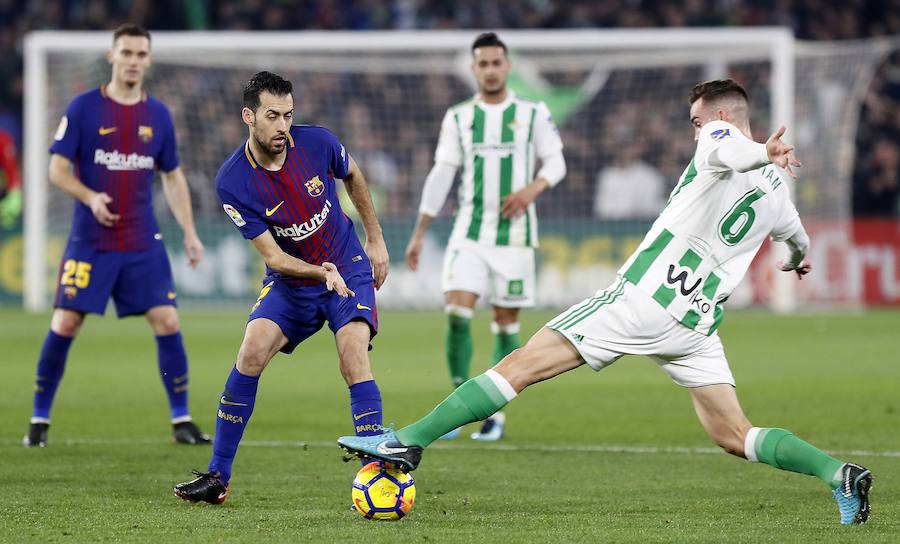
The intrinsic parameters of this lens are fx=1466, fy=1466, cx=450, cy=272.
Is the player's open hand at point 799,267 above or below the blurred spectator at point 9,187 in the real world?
below

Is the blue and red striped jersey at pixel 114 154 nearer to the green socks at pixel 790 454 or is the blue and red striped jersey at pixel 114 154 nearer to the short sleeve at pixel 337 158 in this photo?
the short sleeve at pixel 337 158

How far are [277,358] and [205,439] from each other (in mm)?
6125

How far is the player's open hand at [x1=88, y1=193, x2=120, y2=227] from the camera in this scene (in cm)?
830

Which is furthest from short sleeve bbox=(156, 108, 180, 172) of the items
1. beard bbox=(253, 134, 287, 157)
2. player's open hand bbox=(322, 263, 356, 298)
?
player's open hand bbox=(322, 263, 356, 298)

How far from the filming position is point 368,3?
25.4 meters

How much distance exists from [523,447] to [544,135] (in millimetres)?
2167

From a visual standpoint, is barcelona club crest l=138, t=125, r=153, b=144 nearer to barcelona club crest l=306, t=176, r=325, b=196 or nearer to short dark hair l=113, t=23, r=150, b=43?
short dark hair l=113, t=23, r=150, b=43

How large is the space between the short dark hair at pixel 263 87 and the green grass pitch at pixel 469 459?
176 cm

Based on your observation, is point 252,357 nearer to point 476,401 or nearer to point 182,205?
point 476,401

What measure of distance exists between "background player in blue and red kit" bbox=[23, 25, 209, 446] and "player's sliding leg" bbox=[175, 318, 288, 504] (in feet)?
7.57

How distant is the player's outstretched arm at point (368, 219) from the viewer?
6.81m

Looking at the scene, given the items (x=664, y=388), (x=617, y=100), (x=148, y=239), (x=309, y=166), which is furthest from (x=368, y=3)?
(x=309, y=166)

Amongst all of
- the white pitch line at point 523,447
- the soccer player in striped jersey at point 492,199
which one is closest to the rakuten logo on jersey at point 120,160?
the white pitch line at point 523,447

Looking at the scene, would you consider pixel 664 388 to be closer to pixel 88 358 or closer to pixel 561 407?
pixel 561 407
